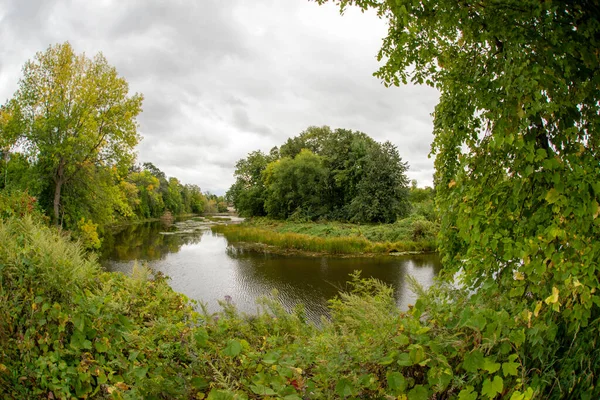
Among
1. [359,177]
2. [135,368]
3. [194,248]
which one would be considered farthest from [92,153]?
[359,177]

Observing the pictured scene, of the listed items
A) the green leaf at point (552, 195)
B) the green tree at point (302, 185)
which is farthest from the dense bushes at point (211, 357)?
the green tree at point (302, 185)

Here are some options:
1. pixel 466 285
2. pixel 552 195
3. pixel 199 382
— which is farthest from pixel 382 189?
pixel 199 382

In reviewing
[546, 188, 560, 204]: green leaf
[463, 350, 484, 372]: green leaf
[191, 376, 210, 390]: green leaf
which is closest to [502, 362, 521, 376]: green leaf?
[463, 350, 484, 372]: green leaf

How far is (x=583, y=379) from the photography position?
69.2 inches

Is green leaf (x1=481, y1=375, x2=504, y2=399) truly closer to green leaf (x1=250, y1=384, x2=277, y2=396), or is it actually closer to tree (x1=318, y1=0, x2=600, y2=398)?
tree (x1=318, y1=0, x2=600, y2=398)

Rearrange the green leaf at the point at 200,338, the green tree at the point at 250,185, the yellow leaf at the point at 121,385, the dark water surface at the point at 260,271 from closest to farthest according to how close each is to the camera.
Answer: the yellow leaf at the point at 121,385 < the green leaf at the point at 200,338 < the dark water surface at the point at 260,271 < the green tree at the point at 250,185

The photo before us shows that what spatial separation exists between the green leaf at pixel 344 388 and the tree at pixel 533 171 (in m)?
0.80

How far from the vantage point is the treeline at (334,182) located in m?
29.3

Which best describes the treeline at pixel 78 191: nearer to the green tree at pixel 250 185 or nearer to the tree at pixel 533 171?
the tree at pixel 533 171

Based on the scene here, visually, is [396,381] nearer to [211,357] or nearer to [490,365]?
[490,365]

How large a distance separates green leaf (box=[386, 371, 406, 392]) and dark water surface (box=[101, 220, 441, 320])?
679 cm

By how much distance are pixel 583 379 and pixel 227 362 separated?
6.79 ft

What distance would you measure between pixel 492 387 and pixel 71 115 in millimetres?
17091

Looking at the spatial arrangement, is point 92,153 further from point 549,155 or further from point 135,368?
point 549,155
